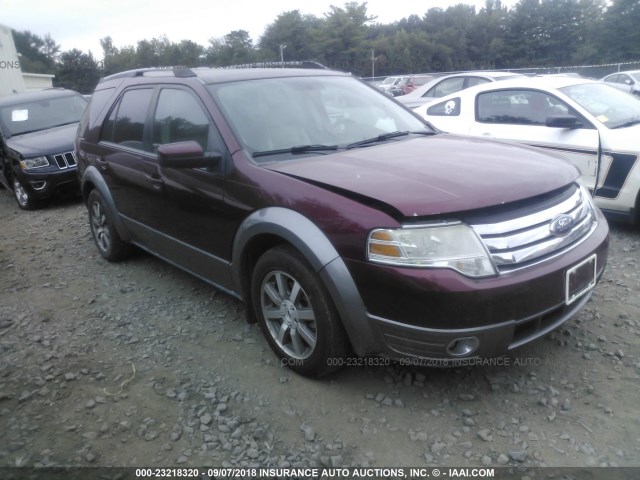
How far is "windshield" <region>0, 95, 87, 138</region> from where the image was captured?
28.1ft

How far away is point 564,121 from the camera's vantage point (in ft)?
16.2

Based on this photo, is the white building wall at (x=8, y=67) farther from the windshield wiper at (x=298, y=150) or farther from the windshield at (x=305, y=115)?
the windshield wiper at (x=298, y=150)

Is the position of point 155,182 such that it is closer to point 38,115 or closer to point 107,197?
point 107,197

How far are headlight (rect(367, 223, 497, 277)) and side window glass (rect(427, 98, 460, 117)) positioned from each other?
4.46m

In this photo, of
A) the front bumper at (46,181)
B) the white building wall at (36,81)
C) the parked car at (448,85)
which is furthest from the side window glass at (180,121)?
the white building wall at (36,81)

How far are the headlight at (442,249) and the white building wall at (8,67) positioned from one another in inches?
1089

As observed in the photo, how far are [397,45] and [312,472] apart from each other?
77.0 meters

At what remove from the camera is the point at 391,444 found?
2404mm

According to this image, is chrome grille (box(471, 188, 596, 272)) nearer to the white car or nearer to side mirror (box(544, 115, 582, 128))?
the white car

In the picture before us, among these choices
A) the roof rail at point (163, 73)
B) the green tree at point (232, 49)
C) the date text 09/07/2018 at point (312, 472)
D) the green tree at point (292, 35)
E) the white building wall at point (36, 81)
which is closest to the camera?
the date text 09/07/2018 at point (312, 472)

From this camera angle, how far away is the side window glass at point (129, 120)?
405 centimetres

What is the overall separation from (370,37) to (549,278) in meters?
90.8

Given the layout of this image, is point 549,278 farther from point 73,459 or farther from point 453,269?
point 73,459

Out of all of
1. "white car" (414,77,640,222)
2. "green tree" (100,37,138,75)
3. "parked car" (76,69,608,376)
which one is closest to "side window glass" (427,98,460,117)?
"white car" (414,77,640,222)
